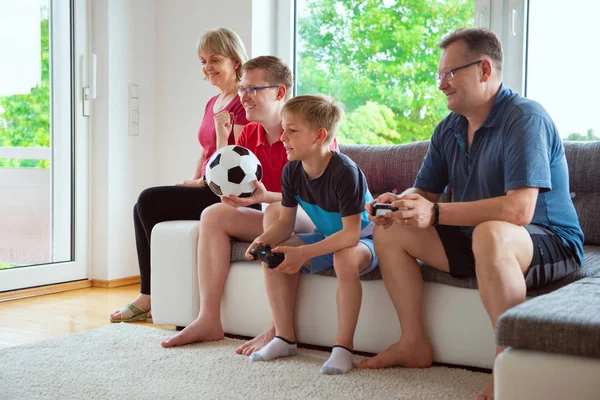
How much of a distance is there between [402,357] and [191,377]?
62cm

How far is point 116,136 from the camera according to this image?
382cm

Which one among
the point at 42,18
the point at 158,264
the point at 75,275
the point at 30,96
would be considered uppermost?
the point at 42,18

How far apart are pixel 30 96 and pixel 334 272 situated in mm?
2108

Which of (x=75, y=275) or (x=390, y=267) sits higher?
(x=390, y=267)

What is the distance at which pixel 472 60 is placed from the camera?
2033mm

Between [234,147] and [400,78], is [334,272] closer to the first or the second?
[234,147]

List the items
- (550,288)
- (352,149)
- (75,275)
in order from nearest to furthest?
1. (550,288)
2. (352,149)
3. (75,275)

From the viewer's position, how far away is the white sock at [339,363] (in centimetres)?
203

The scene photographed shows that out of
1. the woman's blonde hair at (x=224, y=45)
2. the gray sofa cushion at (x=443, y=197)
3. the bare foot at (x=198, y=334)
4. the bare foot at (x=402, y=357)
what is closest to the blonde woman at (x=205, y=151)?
the woman's blonde hair at (x=224, y=45)

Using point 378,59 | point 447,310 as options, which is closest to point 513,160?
point 447,310

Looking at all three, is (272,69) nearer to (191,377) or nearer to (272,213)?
(272,213)

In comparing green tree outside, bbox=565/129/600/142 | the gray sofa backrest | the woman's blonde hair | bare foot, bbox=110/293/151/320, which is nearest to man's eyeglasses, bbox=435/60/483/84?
the gray sofa backrest

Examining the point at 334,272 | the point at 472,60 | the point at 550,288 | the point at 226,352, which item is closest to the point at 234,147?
A: the point at 334,272

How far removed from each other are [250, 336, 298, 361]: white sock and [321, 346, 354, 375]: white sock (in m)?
0.20
